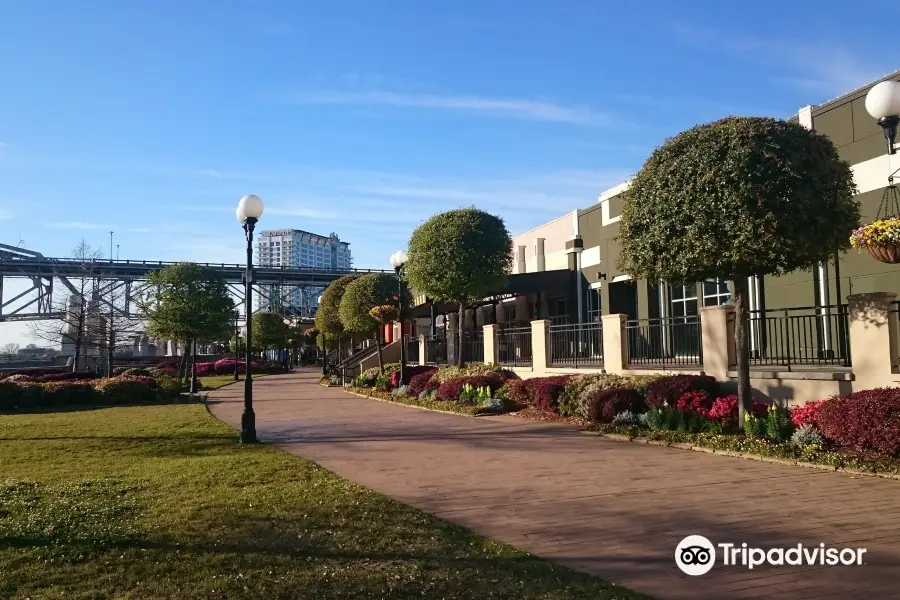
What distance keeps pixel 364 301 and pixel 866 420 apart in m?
24.4

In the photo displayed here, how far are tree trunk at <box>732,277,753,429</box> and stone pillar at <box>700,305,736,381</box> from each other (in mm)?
1881

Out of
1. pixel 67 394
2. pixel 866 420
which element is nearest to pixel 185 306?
pixel 67 394

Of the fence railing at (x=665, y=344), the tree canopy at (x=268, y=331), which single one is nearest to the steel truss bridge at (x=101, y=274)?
the tree canopy at (x=268, y=331)

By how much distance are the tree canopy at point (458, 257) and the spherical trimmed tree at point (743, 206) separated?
10.7 m

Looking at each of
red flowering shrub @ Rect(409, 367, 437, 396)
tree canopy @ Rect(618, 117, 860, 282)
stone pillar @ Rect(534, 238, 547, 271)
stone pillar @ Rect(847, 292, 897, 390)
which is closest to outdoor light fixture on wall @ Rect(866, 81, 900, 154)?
tree canopy @ Rect(618, 117, 860, 282)

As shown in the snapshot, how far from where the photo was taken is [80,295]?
36.9 metres

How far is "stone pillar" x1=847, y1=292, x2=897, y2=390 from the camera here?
1020cm

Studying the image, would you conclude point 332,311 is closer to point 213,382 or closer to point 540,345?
point 213,382

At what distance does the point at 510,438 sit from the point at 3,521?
316 inches

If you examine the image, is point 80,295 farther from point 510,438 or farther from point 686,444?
point 686,444

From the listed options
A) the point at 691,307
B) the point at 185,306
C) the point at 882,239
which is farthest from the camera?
the point at 185,306

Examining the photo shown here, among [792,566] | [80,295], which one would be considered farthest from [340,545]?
[80,295]

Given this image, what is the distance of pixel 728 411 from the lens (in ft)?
37.9

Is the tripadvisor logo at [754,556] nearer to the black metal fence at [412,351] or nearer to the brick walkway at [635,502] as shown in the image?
the brick walkway at [635,502]
